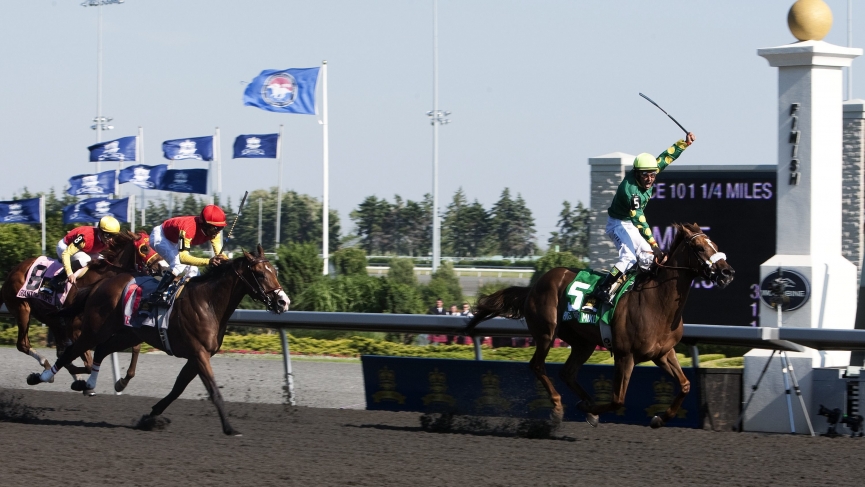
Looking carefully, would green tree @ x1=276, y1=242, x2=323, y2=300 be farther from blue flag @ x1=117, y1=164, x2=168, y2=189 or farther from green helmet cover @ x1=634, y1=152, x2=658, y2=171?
green helmet cover @ x1=634, y1=152, x2=658, y2=171

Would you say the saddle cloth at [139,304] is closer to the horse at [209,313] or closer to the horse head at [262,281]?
the horse at [209,313]

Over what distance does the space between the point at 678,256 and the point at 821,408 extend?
162cm

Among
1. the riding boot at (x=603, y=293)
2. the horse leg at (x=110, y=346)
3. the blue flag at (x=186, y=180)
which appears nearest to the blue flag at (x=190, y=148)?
the blue flag at (x=186, y=180)

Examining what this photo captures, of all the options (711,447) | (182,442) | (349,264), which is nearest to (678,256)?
(711,447)

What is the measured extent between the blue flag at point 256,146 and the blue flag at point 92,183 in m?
5.67

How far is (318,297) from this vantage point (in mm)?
17031

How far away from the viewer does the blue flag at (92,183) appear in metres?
29.3

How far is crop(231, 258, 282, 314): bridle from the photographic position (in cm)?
745

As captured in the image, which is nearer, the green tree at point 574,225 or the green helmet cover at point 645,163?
the green helmet cover at point 645,163

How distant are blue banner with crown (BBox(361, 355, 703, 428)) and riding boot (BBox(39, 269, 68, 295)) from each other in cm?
300

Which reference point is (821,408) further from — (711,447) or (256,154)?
(256,154)

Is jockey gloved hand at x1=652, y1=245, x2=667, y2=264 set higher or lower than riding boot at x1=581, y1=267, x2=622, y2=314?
higher

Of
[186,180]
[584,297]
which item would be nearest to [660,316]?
[584,297]

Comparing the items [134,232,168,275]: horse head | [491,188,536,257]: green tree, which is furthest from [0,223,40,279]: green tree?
[491,188,536,257]: green tree
